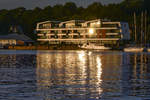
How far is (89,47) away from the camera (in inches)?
6973

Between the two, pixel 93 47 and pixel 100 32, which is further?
pixel 100 32

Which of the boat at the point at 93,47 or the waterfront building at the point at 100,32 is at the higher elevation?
the waterfront building at the point at 100,32

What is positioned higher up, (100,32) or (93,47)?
(100,32)

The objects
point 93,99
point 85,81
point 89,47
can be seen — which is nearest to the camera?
point 93,99

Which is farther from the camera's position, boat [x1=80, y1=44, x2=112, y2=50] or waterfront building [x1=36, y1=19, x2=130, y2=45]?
waterfront building [x1=36, y1=19, x2=130, y2=45]

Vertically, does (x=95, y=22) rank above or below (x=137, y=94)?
above

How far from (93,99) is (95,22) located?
16576 centimetres

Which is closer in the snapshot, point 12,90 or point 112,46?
point 12,90

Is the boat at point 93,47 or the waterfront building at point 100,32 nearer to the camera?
the boat at point 93,47

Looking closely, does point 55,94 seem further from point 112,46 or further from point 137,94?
point 112,46

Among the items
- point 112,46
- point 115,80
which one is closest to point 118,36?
point 112,46

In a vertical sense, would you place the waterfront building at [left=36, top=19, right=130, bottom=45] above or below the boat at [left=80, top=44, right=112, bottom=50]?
above

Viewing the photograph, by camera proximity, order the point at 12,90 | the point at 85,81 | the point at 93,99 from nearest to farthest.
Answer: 1. the point at 93,99
2. the point at 12,90
3. the point at 85,81

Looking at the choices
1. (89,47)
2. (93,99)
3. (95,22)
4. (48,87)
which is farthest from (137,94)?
(95,22)
